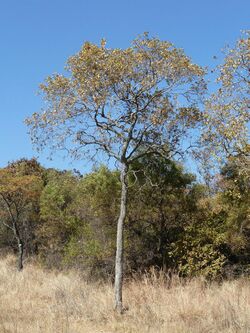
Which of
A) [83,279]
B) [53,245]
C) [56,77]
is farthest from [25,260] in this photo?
[56,77]

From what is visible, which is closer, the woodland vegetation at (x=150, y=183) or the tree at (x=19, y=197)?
the woodland vegetation at (x=150, y=183)

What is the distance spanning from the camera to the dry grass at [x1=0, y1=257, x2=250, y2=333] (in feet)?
33.9

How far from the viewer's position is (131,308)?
12922 mm

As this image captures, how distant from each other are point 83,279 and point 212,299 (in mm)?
6698

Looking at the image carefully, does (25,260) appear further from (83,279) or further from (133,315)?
(133,315)

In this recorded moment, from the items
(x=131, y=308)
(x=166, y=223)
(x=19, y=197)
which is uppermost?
(x=19, y=197)

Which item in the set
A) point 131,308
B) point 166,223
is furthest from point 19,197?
point 131,308

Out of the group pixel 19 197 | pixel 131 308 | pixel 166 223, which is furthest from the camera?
pixel 19 197

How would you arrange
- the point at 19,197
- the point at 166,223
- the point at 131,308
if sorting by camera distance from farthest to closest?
the point at 19,197, the point at 166,223, the point at 131,308

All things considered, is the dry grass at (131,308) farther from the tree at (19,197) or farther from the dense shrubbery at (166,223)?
the tree at (19,197)

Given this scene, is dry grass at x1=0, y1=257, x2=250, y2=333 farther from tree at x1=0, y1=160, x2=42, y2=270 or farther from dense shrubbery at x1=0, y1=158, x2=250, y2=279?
tree at x1=0, y1=160, x2=42, y2=270

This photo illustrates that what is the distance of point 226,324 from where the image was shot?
33.0 ft

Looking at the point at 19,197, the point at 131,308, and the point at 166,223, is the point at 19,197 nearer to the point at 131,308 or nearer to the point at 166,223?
the point at 166,223

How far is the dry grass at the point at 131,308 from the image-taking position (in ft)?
33.9
